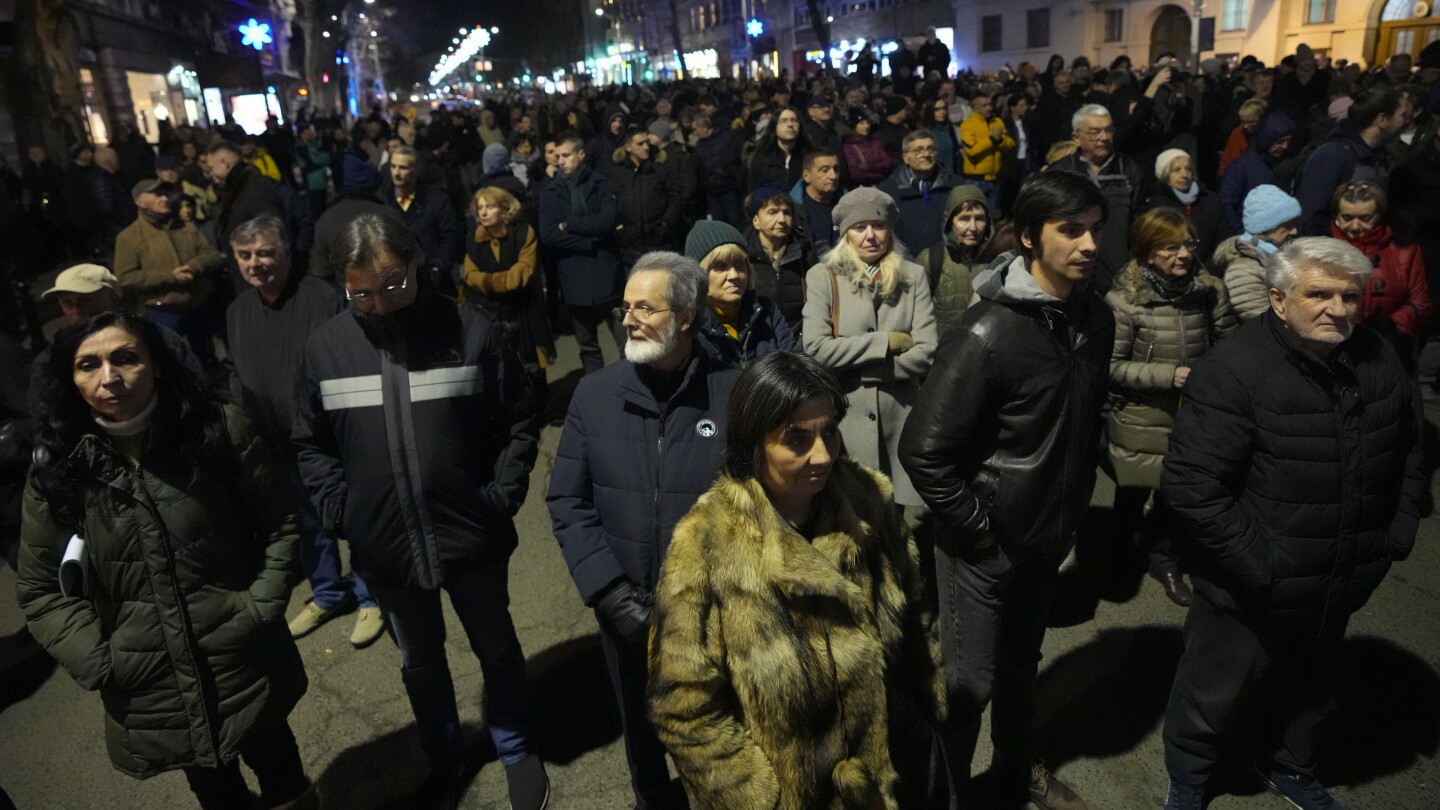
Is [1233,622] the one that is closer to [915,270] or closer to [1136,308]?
[1136,308]

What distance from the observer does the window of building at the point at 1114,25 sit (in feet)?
148

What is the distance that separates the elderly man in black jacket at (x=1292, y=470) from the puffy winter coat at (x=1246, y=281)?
4.12ft

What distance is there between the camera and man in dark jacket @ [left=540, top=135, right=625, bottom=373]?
7.34 meters

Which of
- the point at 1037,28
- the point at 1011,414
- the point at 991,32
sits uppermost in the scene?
the point at 991,32

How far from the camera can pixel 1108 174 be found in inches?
231

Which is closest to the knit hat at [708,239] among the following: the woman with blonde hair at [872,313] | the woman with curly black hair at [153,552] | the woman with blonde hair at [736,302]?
the woman with blonde hair at [736,302]

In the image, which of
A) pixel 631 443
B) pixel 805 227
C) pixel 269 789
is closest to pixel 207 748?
pixel 269 789

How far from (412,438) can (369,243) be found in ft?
2.15

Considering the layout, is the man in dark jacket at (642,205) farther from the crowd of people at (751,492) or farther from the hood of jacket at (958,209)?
the crowd of people at (751,492)

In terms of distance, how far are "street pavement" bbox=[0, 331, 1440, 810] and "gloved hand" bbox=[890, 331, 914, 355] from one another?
5.16ft

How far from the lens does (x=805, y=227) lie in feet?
17.5

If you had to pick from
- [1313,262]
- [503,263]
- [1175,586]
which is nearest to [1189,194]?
[1175,586]

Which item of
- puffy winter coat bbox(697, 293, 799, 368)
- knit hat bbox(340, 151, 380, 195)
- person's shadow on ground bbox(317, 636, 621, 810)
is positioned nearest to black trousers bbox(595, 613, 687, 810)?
person's shadow on ground bbox(317, 636, 621, 810)

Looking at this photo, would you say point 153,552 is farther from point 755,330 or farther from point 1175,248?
point 1175,248
